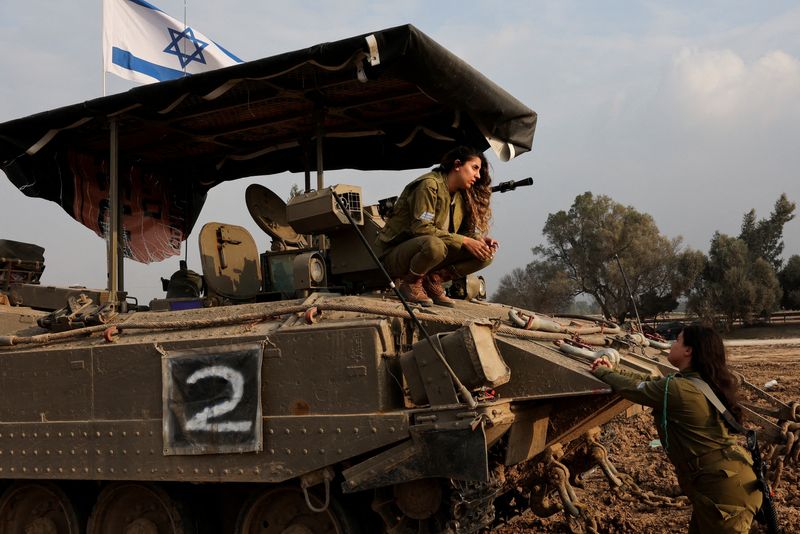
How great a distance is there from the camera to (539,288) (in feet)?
142

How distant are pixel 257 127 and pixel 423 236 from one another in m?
3.29

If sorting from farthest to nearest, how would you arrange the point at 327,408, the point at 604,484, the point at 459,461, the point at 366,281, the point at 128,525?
the point at 604,484 → the point at 366,281 → the point at 128,525 → the point at 327,408 → the point at 459,461

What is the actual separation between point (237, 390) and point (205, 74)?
2704 millimetres

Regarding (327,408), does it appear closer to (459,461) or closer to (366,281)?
(459,461)

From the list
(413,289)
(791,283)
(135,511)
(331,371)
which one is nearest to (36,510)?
(135,511)

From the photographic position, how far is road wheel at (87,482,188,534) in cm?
525

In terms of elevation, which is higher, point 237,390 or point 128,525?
point 237,390

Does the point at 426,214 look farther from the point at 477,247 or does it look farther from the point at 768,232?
the point at 768,232

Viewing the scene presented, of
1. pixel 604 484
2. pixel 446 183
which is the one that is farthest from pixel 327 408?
pixel 604 484

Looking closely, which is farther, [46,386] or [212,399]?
[46,386]

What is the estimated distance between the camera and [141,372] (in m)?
5.17

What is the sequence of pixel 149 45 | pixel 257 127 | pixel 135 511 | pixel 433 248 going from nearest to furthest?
pixel 433 248 → pixel 135 511 → pixel 257 127 → pixel 149 45

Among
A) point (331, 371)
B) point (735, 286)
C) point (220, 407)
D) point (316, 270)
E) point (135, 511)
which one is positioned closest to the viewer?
point (331, 371)

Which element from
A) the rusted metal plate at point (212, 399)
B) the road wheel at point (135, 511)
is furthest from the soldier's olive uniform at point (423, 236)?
the road wheel at point (135, 511)
